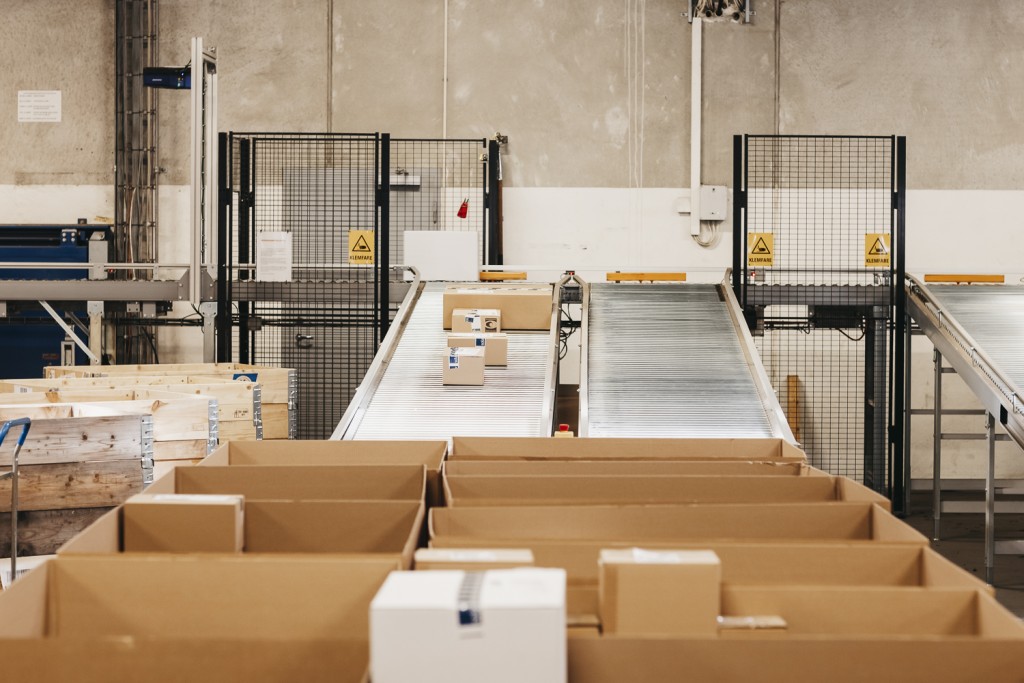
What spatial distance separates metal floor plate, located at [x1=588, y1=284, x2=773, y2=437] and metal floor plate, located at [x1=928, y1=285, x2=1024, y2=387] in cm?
167

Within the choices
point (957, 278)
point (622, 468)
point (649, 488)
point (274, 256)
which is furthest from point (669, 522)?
point (957, 278)

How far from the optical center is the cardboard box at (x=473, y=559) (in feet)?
5.98

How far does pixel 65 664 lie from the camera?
1562mm

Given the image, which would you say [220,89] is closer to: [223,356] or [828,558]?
[223,356]

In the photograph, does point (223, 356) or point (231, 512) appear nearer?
point (231, 512)

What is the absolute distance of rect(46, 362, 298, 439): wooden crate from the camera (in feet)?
21.9

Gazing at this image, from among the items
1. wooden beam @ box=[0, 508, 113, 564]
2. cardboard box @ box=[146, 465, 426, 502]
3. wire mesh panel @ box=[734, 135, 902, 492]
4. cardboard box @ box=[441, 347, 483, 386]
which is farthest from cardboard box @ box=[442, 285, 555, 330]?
cardboard box @ box=[146, 465, 426, 502]

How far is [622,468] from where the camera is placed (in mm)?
3137

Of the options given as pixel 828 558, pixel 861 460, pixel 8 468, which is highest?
pixel 828 558

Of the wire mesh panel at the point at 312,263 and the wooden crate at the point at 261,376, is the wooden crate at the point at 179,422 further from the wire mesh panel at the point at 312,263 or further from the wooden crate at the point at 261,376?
the wire mesh panel at the point at 312,263

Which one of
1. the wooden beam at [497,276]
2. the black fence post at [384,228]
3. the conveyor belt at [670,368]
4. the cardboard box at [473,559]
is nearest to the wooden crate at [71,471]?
the conveyor belt at [670,368]

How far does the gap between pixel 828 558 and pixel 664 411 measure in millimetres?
3865

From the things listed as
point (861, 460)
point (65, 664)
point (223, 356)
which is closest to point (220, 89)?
point (223, 356)

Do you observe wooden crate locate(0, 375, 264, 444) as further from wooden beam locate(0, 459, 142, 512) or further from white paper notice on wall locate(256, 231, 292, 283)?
white paper notice on wall locate(256, 231, 292, 283)
